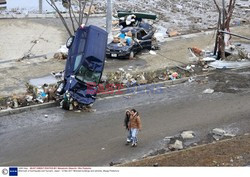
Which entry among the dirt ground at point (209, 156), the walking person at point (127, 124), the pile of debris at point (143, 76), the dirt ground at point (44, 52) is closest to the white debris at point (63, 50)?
the dirt ground at point (44, 52)

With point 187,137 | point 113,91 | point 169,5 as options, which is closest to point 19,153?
point 187,137

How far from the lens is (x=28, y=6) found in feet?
114

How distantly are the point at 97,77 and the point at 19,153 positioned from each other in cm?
520

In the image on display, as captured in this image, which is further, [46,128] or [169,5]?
[169,5]

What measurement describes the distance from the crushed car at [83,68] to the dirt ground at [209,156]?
16.0 feet

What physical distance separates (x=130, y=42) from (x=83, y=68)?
243 inches

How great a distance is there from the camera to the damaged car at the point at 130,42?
72.9ft

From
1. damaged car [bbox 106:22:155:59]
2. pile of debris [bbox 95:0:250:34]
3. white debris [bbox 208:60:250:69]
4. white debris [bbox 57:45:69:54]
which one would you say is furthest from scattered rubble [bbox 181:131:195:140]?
pile of debris [bbox 95:0:250:34]

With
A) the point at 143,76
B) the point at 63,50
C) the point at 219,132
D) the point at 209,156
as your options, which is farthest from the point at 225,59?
the point at 209,156

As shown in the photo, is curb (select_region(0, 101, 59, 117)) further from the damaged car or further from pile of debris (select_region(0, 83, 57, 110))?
the damaged car

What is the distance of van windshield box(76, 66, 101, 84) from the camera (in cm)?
1705

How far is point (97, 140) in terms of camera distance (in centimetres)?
1392

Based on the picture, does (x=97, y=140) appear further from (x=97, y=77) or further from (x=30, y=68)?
(x=30, y=68)

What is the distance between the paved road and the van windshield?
832 millimetres
